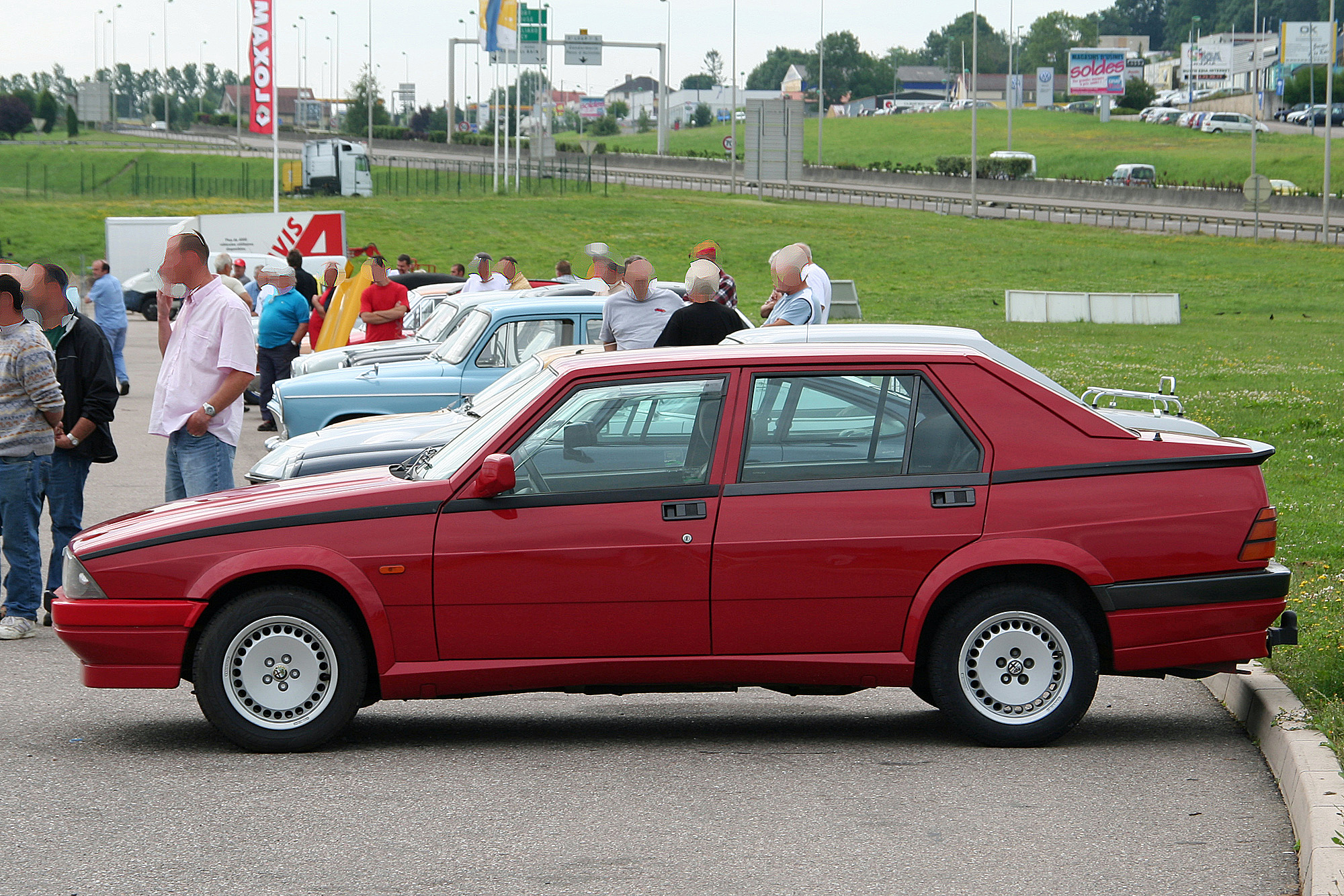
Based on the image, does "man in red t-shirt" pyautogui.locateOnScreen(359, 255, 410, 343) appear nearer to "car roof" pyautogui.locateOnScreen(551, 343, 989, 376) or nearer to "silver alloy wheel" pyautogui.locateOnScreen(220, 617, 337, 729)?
"car roof" pyautogui.locateOnScreen(551, 343, 989, 376)

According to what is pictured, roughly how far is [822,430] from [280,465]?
4871 mm

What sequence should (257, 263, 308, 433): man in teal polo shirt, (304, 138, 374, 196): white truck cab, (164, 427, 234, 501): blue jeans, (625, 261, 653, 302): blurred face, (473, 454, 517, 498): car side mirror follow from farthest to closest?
(304, 138, 374, 196): white truck cab, (257, 263, 308, 433): man in teal polo shirt, (625, 261, 653, 302): blurred face, (164, 427, 234, 501): blue jeans, (473, 454, 517, 498): car side mirror

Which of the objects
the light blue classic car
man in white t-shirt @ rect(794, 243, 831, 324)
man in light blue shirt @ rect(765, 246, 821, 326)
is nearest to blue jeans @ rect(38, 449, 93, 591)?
the light blue classic car

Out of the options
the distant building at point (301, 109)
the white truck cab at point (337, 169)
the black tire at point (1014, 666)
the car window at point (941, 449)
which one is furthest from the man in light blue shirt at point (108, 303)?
the distant building at point (301, 109)

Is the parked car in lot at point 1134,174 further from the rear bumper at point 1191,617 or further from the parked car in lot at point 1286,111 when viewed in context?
the rear bumper at point 1191,617

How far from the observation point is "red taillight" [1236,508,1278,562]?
227 inches

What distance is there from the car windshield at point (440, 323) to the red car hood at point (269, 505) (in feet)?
23.5

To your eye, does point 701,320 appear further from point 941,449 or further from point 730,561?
point 730,561

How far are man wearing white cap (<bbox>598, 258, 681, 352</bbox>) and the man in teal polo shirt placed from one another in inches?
289

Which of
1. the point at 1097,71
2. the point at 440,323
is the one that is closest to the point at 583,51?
the point at 1097,71

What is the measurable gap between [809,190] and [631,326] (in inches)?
2554

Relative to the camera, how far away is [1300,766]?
5.16m

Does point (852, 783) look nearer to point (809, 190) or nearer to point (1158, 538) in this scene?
point (1158, 538)

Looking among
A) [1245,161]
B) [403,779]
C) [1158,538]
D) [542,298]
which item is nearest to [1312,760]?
[1158,538]
